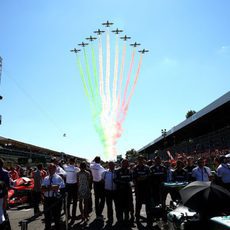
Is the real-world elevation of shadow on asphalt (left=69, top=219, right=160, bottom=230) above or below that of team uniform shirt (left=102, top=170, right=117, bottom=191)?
below

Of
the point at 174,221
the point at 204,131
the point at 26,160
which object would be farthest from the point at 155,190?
the point at 204,131

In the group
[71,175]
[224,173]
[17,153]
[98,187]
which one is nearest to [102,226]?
[98,187]

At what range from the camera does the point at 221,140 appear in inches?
1095

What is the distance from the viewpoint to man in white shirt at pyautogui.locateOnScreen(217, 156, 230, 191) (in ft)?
35.3

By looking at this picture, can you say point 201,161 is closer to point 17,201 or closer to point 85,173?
point 85,173

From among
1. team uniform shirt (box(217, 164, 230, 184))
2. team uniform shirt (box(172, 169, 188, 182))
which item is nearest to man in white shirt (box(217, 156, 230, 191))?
team uniform shirt (box(217, 164, 230, 184))

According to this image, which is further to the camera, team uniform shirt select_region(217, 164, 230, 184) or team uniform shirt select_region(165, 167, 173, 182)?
team uniform shirt select_region(165, 167, 173, 182)

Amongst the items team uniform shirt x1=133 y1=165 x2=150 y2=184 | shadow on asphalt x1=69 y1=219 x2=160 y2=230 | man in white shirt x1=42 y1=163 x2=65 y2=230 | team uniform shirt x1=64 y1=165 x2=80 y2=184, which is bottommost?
shadow on asphalt x1=69 y1=219 x2=160 y2=230

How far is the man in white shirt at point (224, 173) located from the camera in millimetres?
10766

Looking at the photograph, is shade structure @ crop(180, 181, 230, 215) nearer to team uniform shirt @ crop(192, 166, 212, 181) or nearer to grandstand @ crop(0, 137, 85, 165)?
team uniform shirt @ crop(192, 166, 212, 181)

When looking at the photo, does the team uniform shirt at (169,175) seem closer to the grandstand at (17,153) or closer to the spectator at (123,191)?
the spectator at (123,191)

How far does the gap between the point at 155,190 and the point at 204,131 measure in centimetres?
2898

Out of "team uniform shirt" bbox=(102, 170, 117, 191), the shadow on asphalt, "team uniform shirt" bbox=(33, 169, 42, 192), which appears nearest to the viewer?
the shadow on asphalt

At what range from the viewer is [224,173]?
427 inches
